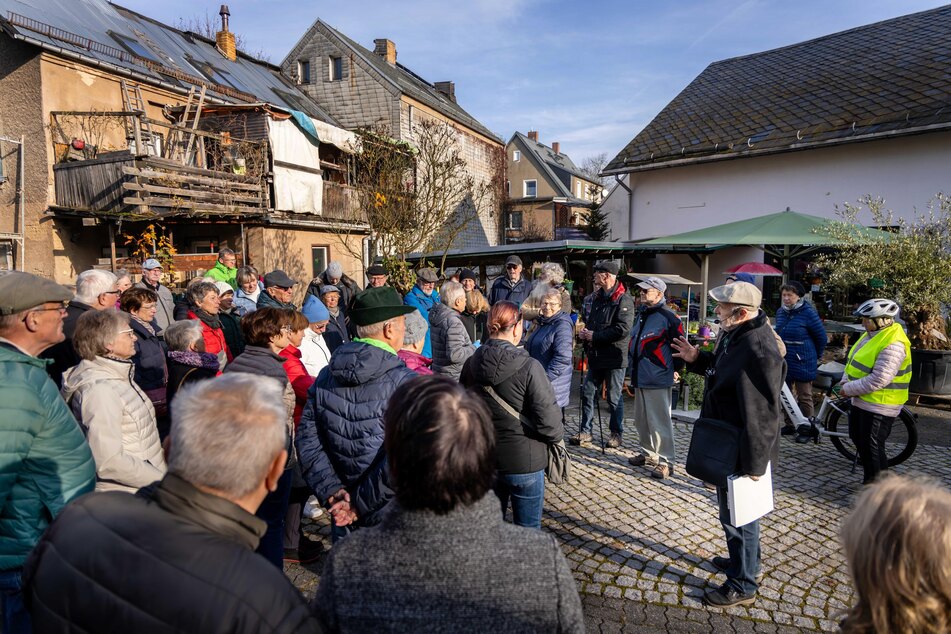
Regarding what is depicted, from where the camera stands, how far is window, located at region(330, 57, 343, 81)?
84.4 feet

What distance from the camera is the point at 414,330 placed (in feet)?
12.2

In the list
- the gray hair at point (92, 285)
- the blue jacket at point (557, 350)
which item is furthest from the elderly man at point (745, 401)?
the gray hair at point (92, 285)

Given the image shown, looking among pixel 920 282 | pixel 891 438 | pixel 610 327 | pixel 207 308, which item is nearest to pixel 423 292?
pixel 610 327

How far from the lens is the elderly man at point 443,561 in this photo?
132 centimetres

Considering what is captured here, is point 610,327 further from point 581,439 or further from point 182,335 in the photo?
point 182,335

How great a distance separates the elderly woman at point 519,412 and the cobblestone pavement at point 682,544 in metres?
0.90

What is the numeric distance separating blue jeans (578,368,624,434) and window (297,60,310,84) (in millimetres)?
25070

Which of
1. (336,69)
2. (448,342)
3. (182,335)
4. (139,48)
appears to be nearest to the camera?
(182,335)

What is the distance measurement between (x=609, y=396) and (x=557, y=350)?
1.55 meters

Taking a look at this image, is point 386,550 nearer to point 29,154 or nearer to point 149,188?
point 149,188

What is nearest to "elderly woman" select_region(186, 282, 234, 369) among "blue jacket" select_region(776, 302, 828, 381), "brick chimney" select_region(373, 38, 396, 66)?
"blue jacket" select_region(776, 302, 828, 381)

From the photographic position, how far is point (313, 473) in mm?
2818

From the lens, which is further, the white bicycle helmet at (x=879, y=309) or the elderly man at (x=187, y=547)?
the white bicycle helmet at (x=879, y=309)

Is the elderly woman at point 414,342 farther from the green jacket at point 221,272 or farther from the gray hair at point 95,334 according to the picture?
the green jacket at point 221,272
